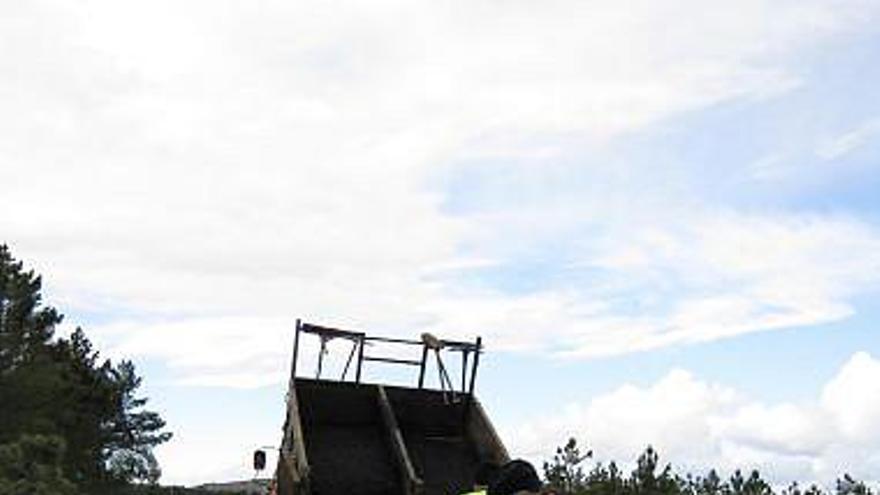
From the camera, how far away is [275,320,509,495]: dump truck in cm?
1055

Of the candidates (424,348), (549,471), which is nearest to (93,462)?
(549,471)

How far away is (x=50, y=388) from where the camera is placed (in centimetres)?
3588

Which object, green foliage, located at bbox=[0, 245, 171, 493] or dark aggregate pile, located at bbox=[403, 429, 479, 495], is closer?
dark aggregate pile, located at bbox=[403, 429, 479, 495]

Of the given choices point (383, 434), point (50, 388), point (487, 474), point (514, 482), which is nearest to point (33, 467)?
point (50, 388)

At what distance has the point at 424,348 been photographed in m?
12.1

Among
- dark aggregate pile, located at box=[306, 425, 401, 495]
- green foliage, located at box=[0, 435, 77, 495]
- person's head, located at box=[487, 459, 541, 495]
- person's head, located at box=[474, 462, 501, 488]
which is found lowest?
person's head, located at box=[487, 459, 541, 495]

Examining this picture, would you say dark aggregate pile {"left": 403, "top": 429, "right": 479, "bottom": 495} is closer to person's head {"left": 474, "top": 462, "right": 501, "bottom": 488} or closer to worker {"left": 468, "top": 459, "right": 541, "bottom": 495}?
person's head {"left": 474, "top": 462, "right": 501, "bottom": 488}

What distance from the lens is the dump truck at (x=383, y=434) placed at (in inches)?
415

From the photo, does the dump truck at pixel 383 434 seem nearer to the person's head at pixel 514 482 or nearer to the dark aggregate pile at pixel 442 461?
the dark aggregate pile at pixel 442 461

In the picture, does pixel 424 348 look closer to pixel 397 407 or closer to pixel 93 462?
pixel 397 407

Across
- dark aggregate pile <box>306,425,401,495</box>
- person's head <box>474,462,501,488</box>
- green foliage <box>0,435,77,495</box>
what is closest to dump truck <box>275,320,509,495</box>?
dark aggregate pile <box>306,425,401,495</box>

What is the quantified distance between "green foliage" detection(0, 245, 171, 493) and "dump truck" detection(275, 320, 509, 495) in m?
20.1

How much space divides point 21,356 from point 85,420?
6.53m

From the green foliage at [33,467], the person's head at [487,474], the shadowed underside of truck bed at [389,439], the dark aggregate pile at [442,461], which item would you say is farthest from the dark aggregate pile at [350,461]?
the green foliage at [33,467]
